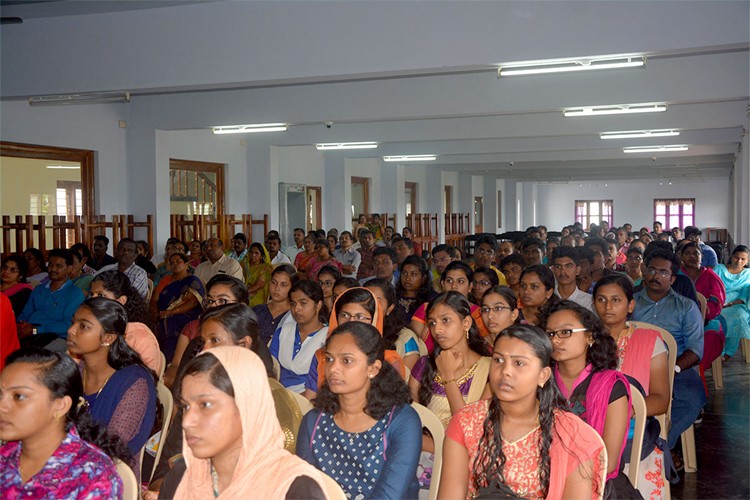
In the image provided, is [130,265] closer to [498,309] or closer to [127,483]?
[498,309]

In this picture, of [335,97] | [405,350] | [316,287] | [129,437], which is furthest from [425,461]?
[335,97]

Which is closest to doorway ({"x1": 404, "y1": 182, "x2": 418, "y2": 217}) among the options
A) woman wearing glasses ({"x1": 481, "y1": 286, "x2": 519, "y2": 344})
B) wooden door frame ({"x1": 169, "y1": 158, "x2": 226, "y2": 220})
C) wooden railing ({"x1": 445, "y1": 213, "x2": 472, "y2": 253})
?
wooden railing ({"x1": 445, "y1": 213, "x2": 472, "y2": 253})

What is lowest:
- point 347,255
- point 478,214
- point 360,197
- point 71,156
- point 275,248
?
point 347,255

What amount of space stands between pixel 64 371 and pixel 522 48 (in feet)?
11.7

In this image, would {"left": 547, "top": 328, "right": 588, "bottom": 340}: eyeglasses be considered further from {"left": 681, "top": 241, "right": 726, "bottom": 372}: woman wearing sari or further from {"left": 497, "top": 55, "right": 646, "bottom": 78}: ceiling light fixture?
{"left": 681, "top": 241, "right": 726, "bottom": 372}: woman wearing sari

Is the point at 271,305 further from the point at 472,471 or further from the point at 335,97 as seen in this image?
the point at 335,97

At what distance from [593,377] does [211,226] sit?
28.2 feet

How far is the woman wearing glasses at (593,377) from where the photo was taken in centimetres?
265

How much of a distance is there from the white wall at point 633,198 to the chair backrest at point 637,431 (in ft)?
89.5

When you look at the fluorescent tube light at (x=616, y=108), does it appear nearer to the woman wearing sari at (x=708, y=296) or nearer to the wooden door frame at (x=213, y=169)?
the woman wearing sari at (x=708, y=296)

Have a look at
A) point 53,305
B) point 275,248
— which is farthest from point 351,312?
point 275,248

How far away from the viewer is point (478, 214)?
75.1ft

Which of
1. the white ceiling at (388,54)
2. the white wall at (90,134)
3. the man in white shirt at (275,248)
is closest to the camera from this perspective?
the white ceiling at (388,54)

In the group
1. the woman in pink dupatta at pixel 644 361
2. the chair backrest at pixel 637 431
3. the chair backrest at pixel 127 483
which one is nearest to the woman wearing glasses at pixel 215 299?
the chair backrest at pixel 127 483
